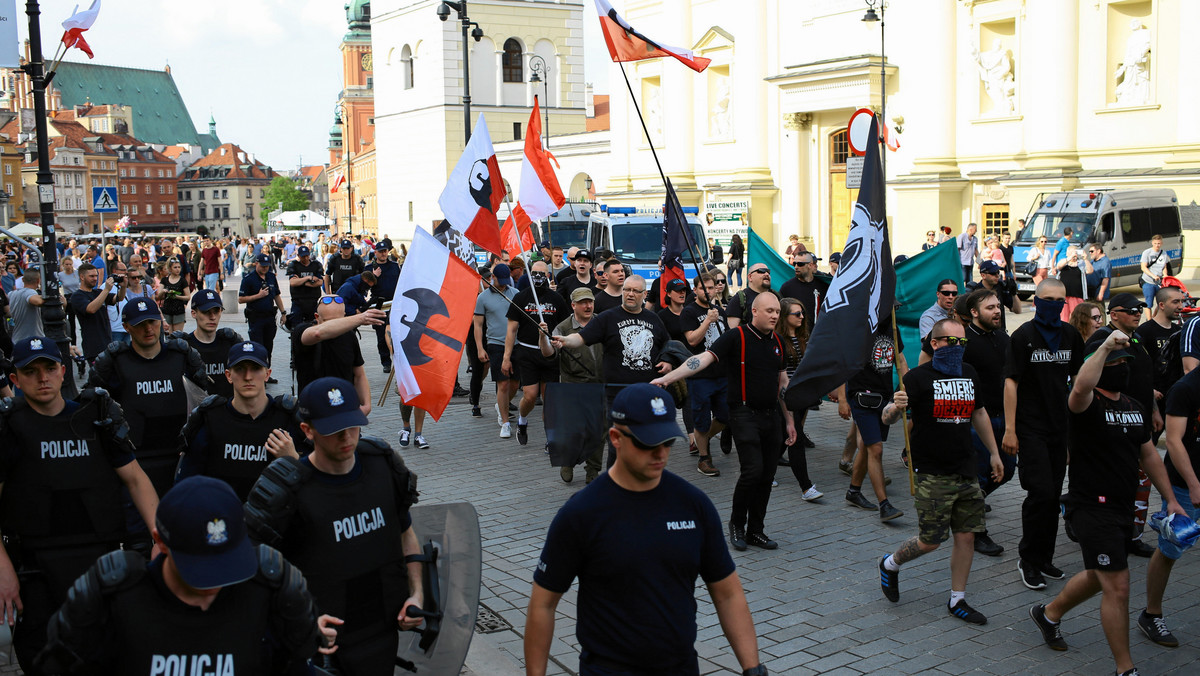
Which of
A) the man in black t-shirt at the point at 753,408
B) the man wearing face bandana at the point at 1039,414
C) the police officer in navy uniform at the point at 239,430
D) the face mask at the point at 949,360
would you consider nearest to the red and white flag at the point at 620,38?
the man in black t-shirt at the point at 753,408

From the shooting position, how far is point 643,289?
9000mm

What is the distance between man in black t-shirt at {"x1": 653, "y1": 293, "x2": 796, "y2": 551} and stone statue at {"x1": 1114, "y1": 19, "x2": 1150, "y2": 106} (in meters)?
23.9

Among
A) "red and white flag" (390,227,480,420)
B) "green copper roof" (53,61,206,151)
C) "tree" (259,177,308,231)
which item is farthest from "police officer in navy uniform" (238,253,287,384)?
"green copper roof" (53,61,206,151)

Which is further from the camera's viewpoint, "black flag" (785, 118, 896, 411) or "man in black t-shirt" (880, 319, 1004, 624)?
"black flag" (785, 118, 896, 411)

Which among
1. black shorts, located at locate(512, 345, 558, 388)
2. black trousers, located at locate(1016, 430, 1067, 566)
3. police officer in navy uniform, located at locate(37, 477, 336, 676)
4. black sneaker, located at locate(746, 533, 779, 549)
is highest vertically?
police officer in navy uniform, located at locate(37, 477, 336, 676)

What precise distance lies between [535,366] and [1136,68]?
22.7 metres

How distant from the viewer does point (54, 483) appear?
4672 mm

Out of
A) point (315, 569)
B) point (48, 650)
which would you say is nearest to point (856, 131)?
point (315, 569)

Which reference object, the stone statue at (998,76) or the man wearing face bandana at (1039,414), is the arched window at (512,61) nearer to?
the stone statue at (998,76)

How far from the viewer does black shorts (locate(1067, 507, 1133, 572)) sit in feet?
17.5

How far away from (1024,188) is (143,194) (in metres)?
137

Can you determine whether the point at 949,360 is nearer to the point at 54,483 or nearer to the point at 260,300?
the point at 54,483

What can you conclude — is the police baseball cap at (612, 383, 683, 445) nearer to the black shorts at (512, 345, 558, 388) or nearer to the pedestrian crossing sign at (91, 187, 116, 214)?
the black shorts at (512, 345, 558, 388)

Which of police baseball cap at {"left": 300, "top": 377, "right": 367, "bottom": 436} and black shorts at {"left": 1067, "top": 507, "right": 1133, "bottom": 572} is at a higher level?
police baseball cap at {"left": 300, "top": 377, "right": 367, "bottom": 436}
